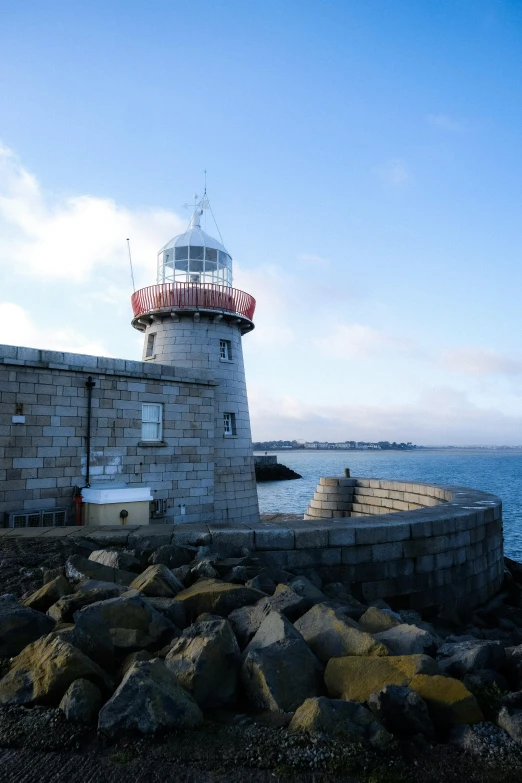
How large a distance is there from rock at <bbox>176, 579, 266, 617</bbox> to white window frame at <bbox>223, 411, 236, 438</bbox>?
11.5 m

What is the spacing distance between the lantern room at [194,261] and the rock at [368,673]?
14752 mm

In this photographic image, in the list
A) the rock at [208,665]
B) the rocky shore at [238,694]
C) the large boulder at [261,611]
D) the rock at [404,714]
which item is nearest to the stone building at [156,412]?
the rocky shore at [238,694]

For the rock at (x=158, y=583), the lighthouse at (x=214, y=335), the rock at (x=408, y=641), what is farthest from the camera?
the lighthouse at (x=214, y=335)

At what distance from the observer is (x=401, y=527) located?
861 cm

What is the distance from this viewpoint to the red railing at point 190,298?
16.7 meters

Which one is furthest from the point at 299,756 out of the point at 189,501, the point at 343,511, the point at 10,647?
the point at 343,511

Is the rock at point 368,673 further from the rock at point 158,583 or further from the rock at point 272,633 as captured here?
the rock at point 158,583

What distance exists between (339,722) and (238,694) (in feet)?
2.93

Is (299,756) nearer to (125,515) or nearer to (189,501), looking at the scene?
(125,515)

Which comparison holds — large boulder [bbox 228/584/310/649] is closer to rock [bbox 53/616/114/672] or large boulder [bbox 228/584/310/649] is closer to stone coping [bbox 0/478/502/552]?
rock [bbox 53/616/114/672]

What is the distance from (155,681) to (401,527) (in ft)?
19.5

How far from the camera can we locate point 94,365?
11.7 meters

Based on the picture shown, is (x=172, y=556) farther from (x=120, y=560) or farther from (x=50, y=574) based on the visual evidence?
(x=50, y=574)

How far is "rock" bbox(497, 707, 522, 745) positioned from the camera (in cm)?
331
